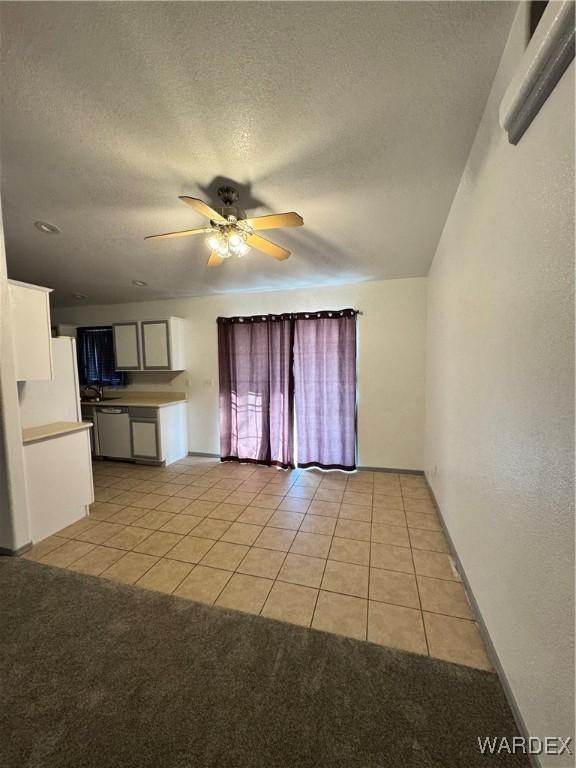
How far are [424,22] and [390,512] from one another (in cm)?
307

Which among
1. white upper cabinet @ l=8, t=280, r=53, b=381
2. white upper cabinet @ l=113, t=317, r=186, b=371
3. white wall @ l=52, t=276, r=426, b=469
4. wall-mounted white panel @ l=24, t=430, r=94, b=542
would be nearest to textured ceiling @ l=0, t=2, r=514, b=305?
white upper cabinet @ l=8, t=280, r=53, b=381

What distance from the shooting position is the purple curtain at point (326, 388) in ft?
→ 11.4

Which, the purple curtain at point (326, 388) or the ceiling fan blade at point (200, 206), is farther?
the purple curtain at point (326, 388)

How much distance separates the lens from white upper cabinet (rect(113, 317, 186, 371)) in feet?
13.3

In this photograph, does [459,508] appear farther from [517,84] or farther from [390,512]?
[517,84]

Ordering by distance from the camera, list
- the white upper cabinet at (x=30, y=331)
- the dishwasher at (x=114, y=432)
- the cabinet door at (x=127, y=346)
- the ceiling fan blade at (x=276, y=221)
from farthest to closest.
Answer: the cabinet door at (x=127, y=346), the dishwasher at (x=114, y=432), the white upper cabinet at (x=30, y=331), the ceiling fan blade at (x=276, y=221)

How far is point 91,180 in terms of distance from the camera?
1929mm

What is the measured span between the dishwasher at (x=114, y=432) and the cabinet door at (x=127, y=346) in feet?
2.27

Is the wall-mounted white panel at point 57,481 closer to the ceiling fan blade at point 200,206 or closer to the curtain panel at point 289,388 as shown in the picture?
the curtain panel at point 289,388

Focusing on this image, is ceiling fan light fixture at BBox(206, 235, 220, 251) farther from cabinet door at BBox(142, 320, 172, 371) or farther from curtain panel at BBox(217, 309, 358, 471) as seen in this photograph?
cabinet door at BBox(142, 320, 172, 371)

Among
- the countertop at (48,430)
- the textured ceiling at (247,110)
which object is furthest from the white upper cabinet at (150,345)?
the textured ceiling at (247,110)

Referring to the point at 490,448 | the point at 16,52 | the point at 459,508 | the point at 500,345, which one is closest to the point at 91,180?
the point at 16,52

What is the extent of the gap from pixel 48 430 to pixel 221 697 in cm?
247

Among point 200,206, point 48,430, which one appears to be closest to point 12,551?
point 48,430
